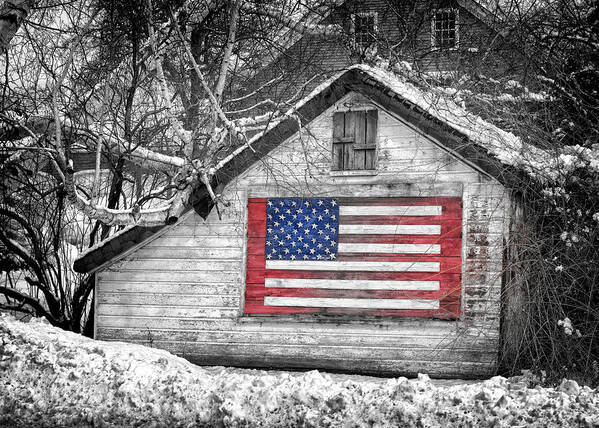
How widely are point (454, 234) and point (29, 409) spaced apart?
6556 millimetres

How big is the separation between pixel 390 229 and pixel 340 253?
850 millimetres

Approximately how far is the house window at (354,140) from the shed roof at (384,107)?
301 millimetres

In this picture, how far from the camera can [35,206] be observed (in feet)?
52.3

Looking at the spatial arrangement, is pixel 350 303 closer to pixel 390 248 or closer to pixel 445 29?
pixel 390 248

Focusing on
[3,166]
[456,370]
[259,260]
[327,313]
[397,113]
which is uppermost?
[397,113]

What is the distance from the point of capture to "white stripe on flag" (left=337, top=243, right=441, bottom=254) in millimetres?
11906

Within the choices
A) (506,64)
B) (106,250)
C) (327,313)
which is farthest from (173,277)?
(506,64)

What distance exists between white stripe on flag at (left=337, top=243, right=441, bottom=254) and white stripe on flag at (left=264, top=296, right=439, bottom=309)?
2.42ft

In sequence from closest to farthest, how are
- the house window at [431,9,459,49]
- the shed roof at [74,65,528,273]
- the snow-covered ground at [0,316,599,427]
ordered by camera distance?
the snow-covered ground at [0,316,599,427] < the shed roof at [74,65,528,273] < the house window at [431,9,459,49]

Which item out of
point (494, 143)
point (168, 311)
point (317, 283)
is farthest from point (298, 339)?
point (494, 143)

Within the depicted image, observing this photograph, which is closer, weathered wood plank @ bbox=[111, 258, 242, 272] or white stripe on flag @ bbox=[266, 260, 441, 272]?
white stripe on flag @ bbox=[266, 260, 441, 272]

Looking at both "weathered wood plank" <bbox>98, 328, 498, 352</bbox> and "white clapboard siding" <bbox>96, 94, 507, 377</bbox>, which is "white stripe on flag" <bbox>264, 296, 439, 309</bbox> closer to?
"white clapboard siding" <bbox>96, 94, 507, 377</bbox>

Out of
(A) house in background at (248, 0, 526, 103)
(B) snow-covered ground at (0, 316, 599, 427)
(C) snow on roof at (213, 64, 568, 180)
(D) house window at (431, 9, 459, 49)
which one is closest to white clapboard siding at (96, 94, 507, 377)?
(C) snow on roof at (213, 64, 568, 180)

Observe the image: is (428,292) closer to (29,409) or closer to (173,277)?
(173,277)
